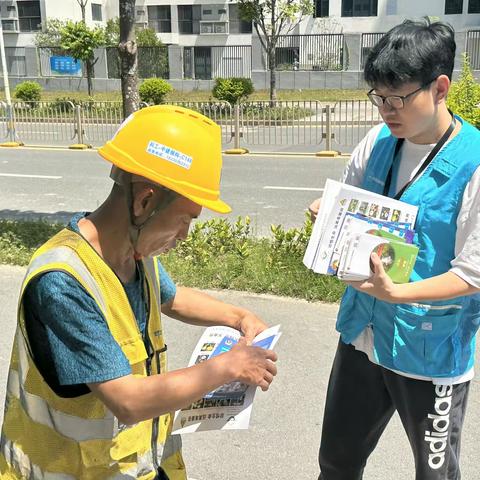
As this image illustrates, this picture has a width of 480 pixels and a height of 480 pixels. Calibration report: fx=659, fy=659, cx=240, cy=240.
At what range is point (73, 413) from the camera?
1472mm

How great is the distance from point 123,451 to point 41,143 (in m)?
15.9

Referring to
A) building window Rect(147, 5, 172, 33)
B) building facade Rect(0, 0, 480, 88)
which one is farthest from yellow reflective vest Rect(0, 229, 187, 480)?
building window Rect(147, 5, 172, 33)

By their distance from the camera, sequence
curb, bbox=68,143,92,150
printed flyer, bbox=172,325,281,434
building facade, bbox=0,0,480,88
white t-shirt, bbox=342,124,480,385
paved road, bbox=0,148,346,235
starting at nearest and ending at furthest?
printed flyer, bbox=172,325,281,434, white t-shirt, bbox=342,124,480,385, paved road, bbox=0,148,346,235, curb, bbox=68,143,92,150, building facade, bbox=0,0,480,88

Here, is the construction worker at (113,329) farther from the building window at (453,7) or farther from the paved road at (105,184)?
the building window at (453,7)

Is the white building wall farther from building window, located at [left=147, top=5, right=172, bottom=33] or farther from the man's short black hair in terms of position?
the man's short black hair

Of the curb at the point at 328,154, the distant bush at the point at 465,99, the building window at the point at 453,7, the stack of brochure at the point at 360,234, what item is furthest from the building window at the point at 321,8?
the stack of brochure at the point at 360,234

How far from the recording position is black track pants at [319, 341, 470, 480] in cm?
207

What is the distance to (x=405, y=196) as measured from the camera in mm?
1999

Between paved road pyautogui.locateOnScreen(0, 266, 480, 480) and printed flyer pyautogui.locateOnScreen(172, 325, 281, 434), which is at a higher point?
printed flyer pyautogui.locateOnScreen(172, 325, 281, 434)

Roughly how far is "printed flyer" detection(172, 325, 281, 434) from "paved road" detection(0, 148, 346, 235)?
568 centimetres

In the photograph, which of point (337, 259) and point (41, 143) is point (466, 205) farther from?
point (41, 143)

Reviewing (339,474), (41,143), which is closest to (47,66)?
(41,143)

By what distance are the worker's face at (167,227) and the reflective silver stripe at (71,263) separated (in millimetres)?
147

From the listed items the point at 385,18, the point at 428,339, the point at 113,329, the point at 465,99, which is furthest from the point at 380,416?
the point at 385,18
